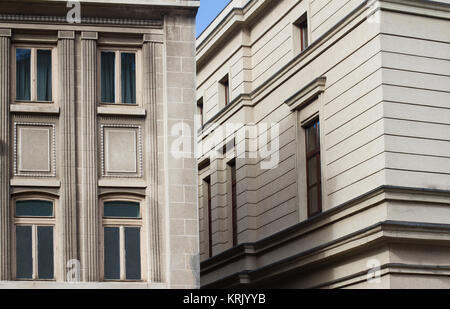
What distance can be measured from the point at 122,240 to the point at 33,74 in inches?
201

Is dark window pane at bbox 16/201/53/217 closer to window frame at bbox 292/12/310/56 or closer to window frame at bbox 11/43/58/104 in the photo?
window frame at bbox 11/43/58/104

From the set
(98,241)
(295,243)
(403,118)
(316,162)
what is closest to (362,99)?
(403,118)

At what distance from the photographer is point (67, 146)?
29.3 m

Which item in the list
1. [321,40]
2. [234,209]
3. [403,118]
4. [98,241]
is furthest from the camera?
[234,209]

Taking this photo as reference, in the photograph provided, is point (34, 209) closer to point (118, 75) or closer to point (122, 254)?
point (122, 254)

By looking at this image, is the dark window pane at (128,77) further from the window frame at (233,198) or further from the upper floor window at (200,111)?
the upper floor window at (200,111)

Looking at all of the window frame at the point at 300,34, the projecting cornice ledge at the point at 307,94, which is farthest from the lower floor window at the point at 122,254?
the window frame at the point at 300,34

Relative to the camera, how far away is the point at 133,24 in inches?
1200

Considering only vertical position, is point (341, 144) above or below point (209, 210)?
above

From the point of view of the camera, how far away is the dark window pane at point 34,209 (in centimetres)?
2891

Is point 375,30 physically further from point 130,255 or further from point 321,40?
point 130,255

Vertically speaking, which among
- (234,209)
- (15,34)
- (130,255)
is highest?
(15,34)

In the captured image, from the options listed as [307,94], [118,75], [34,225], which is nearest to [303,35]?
[307,94]

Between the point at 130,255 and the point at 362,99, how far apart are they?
323 inches
